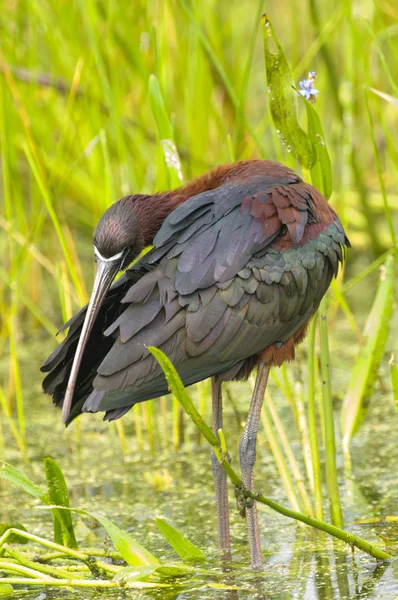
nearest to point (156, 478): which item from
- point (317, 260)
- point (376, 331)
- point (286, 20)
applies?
point (376, 331)

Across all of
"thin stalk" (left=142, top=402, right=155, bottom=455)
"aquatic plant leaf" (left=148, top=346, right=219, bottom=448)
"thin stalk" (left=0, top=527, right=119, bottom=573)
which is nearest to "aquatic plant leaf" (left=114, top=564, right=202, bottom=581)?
"thin stalk" (left=0, top=527, right=119, bottom=573)

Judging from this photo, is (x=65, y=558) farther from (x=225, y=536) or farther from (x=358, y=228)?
(x=358, y=228)

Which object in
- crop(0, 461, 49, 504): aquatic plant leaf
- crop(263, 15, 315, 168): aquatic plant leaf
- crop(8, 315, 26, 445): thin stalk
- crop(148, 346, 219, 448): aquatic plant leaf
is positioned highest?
crop(263, 15, 315, 168): aquatic plant leaf

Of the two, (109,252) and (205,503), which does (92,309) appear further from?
(205,503)

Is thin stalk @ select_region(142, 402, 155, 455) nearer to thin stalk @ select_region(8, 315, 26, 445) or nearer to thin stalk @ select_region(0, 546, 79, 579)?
thin stalk @ select_region(8, 315, 26, 445)

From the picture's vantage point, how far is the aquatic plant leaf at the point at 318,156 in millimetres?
2990

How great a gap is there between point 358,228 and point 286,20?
418cm

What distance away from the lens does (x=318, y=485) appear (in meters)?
3.14

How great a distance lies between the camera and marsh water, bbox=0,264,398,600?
279 centimetres

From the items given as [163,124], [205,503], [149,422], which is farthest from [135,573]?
[163,124]

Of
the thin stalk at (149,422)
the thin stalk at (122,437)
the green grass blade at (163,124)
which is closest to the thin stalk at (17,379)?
the thin stalk at (122,437)

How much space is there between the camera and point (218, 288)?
2777 millimetres

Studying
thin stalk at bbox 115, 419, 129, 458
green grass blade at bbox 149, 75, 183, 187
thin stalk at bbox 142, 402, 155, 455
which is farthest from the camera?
thin stalk at bbox 115, 419, 129, 458

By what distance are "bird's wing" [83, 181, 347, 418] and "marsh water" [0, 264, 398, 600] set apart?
1.99ft
